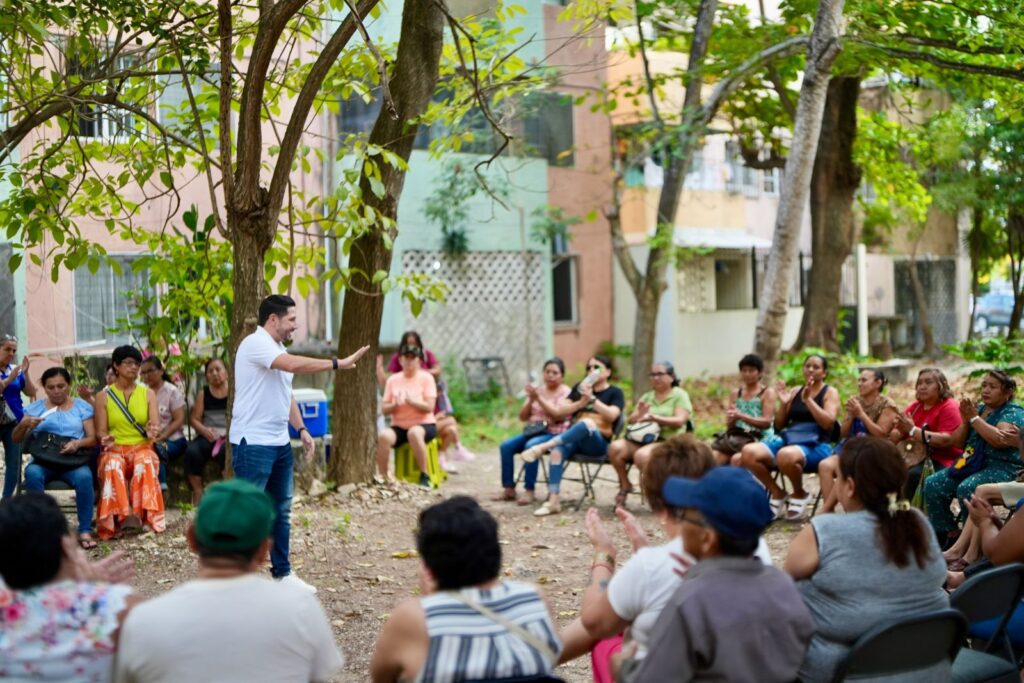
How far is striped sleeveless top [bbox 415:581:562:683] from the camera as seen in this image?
318 centimetres

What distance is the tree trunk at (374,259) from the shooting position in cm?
1003

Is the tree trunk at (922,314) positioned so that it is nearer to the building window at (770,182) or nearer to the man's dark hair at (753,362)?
the building window at (770,182)

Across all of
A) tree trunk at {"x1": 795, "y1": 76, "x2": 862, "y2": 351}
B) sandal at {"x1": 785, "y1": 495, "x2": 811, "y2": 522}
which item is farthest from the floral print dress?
tree trunk at {"x1": 795, "y1": 76, "x2": 862, "y2": 351}

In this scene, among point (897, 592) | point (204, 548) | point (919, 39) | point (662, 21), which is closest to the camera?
point (204, 548)

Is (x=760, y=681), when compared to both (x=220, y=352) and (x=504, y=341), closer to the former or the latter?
(x=220, y=352)

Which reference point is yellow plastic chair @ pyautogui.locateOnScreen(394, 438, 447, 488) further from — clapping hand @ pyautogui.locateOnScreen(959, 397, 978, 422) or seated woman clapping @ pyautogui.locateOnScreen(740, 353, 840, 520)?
clapping hand @ pyautogui.locateOnScreen(959, 397, 978, 422)

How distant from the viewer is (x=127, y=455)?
921 centimetres

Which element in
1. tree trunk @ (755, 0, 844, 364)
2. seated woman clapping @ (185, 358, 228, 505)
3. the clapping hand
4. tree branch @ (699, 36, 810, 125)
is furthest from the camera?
tree branch @ (699, 36, 810, 125)

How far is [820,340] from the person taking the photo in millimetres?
17516

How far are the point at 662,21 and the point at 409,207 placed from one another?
532cm

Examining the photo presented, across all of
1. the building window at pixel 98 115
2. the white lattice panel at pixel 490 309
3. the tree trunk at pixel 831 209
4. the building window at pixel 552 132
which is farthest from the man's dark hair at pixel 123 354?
the building window at pixel 552 132

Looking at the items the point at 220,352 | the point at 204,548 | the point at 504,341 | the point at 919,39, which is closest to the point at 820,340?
the point at 504,341

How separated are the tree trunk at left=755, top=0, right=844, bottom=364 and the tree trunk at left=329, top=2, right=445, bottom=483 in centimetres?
330

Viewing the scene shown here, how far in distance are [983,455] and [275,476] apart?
426 centimetres
